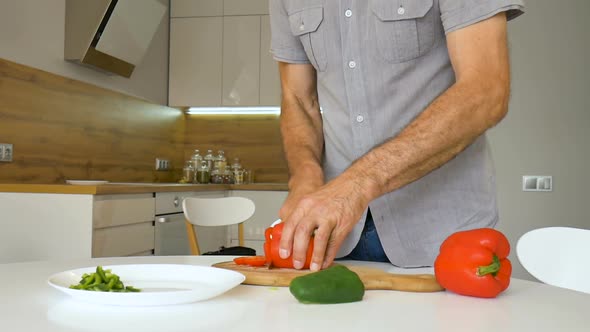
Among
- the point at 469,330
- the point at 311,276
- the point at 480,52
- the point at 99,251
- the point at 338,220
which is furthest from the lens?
the point at 99,251

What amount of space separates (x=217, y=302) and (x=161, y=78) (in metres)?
3.91

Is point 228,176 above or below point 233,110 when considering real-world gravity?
below

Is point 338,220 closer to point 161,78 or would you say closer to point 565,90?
point 565,90

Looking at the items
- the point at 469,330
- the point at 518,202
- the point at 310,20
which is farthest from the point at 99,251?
the point at 518,202

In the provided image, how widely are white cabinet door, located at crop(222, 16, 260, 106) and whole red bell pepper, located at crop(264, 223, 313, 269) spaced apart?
3.58m

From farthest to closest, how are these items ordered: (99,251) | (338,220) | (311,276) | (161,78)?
(161,78)
(99,251)
(338,220)
(311,276)

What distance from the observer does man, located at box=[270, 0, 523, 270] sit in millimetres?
1025

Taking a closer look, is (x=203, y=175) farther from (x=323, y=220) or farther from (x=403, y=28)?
(x=323, y=220)

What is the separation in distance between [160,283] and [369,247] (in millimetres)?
540

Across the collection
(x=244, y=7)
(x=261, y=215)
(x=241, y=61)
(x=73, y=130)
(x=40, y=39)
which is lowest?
(x=261, y=215)

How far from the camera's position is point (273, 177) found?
4660 mm

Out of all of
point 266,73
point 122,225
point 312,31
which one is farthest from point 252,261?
point 266,73

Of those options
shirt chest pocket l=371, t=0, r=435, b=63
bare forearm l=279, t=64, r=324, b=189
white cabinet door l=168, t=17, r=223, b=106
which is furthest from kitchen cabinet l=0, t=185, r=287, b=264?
white cabinet door l=168, t=17, r=223, b=106

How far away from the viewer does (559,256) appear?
4.71 feet
